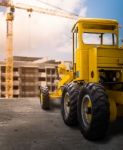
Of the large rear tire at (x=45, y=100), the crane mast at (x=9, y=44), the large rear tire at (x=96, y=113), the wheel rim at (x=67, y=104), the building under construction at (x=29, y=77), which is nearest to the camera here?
the large rear tire at (x=96, y=113)

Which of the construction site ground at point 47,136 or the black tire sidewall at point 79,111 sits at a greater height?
the black tire sidewall at point 79,111

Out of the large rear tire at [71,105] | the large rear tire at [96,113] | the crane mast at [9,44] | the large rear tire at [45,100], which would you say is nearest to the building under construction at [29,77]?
the crane mast at [9,44]

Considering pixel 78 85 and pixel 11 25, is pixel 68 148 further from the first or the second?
pixel 11 25

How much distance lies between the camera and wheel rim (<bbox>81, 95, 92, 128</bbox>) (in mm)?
7695

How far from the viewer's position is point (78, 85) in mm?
9656

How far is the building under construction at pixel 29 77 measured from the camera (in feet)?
330

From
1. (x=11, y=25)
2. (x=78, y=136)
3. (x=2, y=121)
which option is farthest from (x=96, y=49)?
(x=11, y=25)

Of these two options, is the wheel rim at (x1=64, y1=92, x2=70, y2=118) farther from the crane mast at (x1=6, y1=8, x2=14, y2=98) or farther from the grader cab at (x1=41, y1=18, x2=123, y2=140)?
the crane mast at (x1=6, y1=8, x2=14, y2=98)

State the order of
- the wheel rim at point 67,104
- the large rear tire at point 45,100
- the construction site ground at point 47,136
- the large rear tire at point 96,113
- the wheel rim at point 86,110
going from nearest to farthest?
the construction site ground at point 47,136 → the large rear tire at point 96,113 → the wheel rim at point 86,110 → the wheel rim at point 67,104 → the large rear tire at point 45,100

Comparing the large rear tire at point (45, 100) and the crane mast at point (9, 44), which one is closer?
the large rear tire at point (45, 100)

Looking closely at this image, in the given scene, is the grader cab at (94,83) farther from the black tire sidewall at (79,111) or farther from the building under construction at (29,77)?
the building under construction at (29,77)

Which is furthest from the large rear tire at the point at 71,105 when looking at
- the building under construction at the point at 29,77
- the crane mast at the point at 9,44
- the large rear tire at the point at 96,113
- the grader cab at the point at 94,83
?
the building under construction at the point at 29,77

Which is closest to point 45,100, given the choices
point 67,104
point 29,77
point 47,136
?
point 67,104

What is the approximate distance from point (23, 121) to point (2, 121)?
25.7 inches
